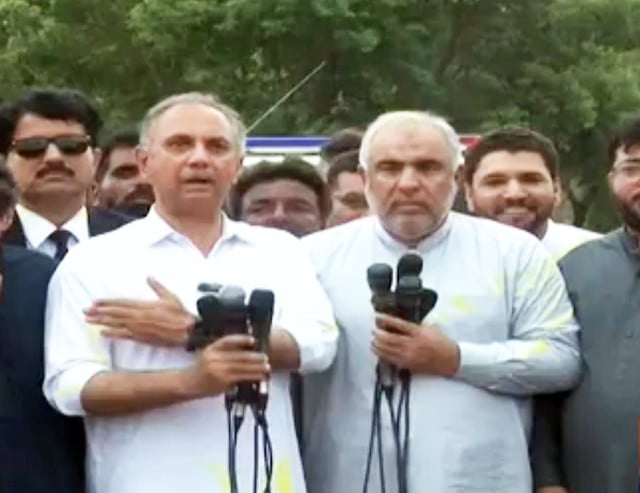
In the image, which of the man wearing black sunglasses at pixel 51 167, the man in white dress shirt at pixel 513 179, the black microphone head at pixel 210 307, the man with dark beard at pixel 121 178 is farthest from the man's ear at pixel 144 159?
the man with dark beard at pixel 121 178

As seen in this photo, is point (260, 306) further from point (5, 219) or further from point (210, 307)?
point (5, 219)

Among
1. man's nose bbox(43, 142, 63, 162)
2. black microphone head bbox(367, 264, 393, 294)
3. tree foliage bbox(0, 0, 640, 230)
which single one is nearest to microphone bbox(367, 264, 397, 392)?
black microphone head bbox(367, 264, 393, 294)

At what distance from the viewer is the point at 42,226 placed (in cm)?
577

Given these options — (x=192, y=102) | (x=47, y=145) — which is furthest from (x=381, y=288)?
(x=47, y=145)

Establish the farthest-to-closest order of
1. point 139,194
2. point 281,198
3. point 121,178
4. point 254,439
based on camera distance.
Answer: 1. point 121,178
2. point 139,194
3. point 281,198
4. point 254,439

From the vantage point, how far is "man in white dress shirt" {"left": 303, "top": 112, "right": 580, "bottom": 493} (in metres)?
4.85

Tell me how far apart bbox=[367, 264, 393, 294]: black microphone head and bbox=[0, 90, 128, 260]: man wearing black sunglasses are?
1.46m

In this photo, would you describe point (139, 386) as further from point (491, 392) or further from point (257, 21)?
point (257, 21)

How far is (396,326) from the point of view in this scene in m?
4.75

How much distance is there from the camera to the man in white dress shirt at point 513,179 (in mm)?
6285

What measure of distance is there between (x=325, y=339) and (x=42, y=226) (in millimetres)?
1432

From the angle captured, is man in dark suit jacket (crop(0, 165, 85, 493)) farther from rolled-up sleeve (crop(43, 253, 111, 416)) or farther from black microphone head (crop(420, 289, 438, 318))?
black microphone head (crop(420, 289, 438, 318))

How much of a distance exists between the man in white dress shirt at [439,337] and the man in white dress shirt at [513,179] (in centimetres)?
113

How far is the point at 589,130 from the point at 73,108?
19.0 metres
